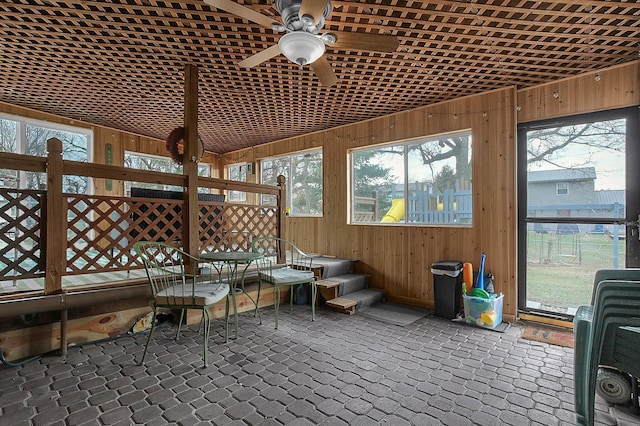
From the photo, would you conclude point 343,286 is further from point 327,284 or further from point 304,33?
point 304,33

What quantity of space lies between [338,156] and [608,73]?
3.46m

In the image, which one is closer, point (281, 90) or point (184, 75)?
point (184, 75)

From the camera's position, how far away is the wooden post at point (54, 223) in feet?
8.81

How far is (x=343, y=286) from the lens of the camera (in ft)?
14.4

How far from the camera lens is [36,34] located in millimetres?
2795

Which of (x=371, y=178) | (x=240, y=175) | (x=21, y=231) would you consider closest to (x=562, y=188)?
(x=371, y=178)

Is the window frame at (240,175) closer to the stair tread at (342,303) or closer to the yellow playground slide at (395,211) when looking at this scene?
the yellow playground slide at (395,211)

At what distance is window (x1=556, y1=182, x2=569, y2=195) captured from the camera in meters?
3.48

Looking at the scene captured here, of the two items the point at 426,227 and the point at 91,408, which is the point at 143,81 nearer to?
the point at 91,408

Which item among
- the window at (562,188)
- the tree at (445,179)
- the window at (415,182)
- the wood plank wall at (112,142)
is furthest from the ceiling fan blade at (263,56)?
the wood plank wall at (112,142)

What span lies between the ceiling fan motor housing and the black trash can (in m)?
2.99

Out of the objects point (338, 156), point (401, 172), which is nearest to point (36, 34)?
point (338, 156)

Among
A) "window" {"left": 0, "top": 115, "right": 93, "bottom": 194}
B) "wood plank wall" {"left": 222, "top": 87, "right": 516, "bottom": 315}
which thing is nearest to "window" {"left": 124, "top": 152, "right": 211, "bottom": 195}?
"window" {"left": 0, "top": 115, "right": 93, "bottom": 194}

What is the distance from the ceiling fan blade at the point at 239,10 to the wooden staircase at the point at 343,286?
3125 mm
